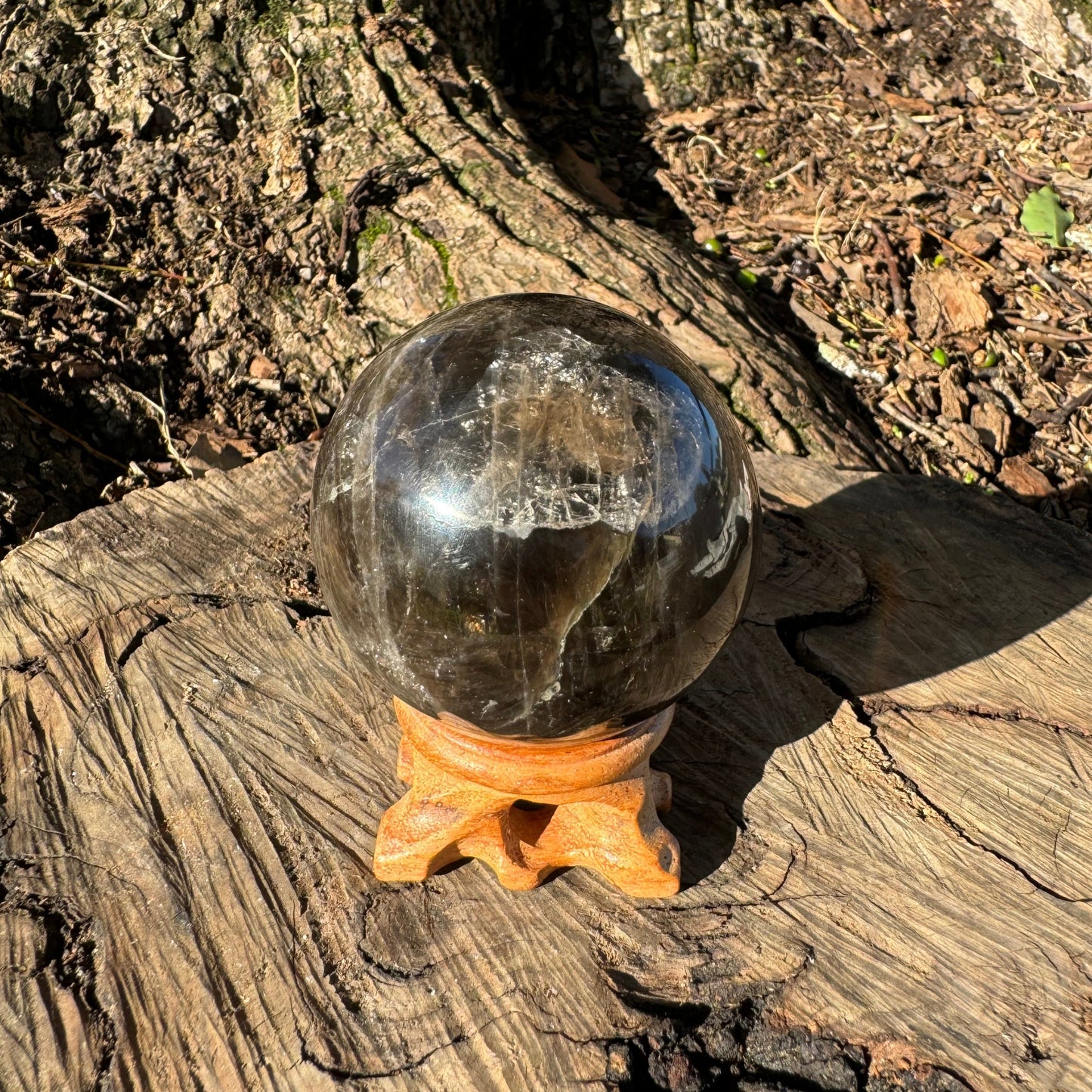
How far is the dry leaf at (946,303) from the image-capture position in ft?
14.9

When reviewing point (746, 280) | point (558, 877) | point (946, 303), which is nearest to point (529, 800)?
point (558, 877)

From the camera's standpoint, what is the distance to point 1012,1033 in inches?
74.3

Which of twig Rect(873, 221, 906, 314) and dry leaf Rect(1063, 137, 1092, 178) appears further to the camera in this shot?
dry leaf Rect(1063, 137, 1092, 178)

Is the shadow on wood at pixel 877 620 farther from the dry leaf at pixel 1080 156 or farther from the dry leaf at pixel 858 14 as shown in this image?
the dry leaf at pixel 858 14

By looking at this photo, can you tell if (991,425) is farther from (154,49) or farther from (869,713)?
(154,49)

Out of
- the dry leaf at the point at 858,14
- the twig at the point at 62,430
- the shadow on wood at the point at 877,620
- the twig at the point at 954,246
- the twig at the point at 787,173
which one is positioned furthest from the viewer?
the dry leaf at the point at 858,14

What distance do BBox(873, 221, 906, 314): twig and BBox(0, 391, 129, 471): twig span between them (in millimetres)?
3063

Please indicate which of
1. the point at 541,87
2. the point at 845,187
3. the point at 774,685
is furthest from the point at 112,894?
the point at 541,87

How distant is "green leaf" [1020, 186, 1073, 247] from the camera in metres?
4.87

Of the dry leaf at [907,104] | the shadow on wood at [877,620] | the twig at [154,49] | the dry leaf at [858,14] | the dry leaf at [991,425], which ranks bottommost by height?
the dry leaf at [991,425]

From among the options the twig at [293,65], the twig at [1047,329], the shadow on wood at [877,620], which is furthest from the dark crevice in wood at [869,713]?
the twig at [293,65]

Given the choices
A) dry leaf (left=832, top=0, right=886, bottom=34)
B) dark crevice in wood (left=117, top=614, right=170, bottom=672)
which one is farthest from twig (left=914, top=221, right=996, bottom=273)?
dark crevice in wood (left=117, top=614, right=170, bottom=672)

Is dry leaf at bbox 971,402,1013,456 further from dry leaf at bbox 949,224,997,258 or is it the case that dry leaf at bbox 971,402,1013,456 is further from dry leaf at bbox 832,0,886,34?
dry leaf at bbox 832,0,886,34

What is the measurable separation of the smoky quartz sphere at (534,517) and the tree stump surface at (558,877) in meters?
0.43
